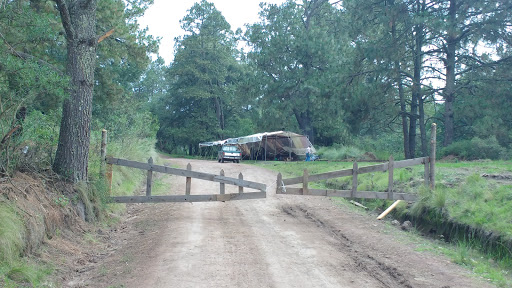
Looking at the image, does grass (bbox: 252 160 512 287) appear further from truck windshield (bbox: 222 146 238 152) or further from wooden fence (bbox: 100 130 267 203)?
truck windshield (bbox: 222 146 238 152)

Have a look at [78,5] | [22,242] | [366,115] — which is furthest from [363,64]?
[22,242]

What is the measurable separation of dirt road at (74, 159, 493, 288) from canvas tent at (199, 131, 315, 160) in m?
27.3

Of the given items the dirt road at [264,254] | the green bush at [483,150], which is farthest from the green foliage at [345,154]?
the dirt road at [264,254]

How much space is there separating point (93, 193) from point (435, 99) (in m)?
24.6

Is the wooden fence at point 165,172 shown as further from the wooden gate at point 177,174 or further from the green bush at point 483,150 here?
the green bush at point 483,150

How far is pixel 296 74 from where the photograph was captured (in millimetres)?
42562

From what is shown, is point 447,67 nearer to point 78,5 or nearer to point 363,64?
point 363,64

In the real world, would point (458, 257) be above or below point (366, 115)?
below

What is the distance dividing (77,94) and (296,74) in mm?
32885

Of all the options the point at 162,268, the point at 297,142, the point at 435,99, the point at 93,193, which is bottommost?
the point at 162,268

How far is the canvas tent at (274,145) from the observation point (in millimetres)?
40562

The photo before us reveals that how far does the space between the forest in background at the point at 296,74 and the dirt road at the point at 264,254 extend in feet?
9.57

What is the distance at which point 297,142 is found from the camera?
40688mm

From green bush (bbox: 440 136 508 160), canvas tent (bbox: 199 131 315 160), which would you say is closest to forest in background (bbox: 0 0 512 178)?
green bush (bbox: 440 136 508 160)
